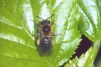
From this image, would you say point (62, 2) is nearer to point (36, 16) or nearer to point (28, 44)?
point (36, 16)

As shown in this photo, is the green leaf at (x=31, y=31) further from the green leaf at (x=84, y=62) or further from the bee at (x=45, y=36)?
the green leaf at (x=84, y=62)

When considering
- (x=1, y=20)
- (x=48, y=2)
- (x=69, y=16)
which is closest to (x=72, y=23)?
(x=69, y=16)

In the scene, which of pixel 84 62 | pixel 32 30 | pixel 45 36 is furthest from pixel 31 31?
pixel 84 62

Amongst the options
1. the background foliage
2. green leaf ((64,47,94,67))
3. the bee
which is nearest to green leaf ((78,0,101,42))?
the background foliage

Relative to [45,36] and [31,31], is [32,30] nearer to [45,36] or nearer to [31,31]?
[31,31]

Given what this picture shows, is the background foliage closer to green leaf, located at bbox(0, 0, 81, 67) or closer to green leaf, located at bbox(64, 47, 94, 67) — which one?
green leaf, located at bbox(0, 0, 81, 67)

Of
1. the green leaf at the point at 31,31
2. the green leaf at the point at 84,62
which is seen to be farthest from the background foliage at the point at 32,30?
the green leaf at the point at 84,62
